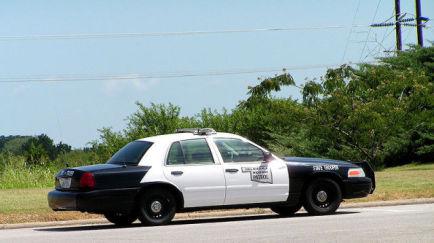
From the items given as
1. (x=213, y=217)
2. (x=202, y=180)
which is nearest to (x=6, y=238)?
(x=202, y=180)

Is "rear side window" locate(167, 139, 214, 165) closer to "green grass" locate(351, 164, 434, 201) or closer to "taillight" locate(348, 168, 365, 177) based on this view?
"taillight" locate(348, 168, 365, 177)

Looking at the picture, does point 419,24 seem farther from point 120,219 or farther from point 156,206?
point 156,206

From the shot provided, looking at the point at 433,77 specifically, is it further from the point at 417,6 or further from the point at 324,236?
the point at 324,236

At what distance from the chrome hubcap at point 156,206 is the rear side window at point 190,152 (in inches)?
29.5

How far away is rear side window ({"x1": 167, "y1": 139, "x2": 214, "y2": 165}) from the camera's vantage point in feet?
52.7

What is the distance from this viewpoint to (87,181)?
15.3 metres

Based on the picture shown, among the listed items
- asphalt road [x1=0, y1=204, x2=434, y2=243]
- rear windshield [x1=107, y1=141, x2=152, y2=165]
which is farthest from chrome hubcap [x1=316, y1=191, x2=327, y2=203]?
rear windshield [x1=107, y1=141, x2=152, y2=165]

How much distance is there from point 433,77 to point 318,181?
3099 centimetres

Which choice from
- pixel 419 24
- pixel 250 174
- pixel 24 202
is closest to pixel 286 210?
pixel 250 174

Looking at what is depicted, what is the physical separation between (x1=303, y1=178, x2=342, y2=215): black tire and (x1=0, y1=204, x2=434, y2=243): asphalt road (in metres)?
0.20

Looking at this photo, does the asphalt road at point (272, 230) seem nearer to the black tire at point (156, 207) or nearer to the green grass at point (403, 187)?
the black tire at point (156, 207)

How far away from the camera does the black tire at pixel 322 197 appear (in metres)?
16.7

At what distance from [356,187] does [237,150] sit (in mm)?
2295

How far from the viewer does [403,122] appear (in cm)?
3919
